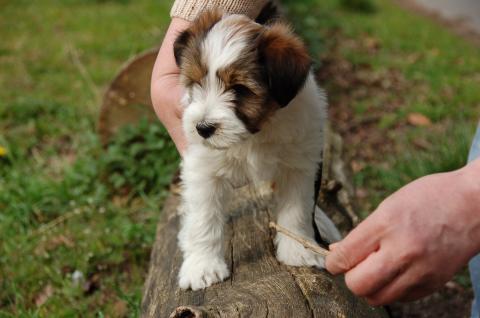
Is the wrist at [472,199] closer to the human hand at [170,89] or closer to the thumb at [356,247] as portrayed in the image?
the thumb at [356,247]

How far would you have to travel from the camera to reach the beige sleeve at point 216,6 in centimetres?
321

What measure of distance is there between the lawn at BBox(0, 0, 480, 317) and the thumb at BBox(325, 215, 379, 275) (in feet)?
6.43

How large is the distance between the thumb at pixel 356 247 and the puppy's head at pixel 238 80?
1001mm

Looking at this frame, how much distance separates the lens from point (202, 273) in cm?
287

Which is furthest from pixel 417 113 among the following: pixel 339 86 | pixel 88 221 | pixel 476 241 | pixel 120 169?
pixel 476 241

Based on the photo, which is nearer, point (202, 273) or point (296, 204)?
point (202, 273)

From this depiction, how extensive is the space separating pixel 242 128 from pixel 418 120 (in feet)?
16.0

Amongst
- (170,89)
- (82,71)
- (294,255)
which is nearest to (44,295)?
(170,89)

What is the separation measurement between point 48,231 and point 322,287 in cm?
275

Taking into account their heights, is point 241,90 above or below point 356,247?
below

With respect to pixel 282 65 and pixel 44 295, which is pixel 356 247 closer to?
pixel 282 65

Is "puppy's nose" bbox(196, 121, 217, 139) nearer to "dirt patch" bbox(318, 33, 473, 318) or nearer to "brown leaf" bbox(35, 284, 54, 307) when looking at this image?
"brown leaf" bbox(35, 284, 54, 307)

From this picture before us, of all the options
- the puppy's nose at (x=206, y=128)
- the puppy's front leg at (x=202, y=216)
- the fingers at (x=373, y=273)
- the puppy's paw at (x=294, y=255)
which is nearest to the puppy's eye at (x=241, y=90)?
the puppy's nose at (x=206, y=128)

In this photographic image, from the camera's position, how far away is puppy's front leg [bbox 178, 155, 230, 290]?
119 inches
